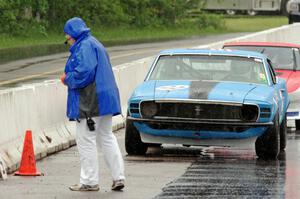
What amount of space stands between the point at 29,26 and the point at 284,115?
28450 millimetres

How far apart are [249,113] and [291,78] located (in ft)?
16.9

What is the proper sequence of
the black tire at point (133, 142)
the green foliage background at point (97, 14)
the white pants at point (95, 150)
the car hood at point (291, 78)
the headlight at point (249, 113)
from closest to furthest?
the white pants at point (95, 150) → the headlight at point (249, 113) → the black tire at point (133, 142) → the car hood at point (291, 78) → the green foliage background at point (97, 14)

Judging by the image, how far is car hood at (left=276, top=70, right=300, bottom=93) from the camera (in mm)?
17828

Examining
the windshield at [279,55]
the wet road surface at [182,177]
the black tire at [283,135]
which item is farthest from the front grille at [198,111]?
Answer: the windshield at [279,55]

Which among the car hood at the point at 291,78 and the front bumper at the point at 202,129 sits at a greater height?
the front bumper at the point at 202,129

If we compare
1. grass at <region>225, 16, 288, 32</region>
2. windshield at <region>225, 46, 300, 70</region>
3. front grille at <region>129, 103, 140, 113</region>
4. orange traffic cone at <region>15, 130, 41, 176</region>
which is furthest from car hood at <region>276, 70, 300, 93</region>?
grass at <region>225, 16, 288, 32</region>

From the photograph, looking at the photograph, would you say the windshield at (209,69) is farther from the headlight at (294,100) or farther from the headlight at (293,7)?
the headlight at (293,7)

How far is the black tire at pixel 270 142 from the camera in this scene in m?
13.5

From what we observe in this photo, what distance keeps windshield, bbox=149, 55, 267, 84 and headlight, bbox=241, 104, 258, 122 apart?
4.01ft

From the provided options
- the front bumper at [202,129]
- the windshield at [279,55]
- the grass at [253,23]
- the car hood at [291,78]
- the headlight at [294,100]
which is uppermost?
the front bumper at [202,129]

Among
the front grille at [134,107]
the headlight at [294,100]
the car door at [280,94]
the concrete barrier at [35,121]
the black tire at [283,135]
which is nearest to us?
the concrete barrier at [35,121]

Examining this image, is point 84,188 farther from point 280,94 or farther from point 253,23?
point 253,23

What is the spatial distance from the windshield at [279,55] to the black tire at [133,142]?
5639mm

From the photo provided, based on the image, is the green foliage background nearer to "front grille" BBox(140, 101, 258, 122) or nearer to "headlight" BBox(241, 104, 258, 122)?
"front grille" BBox(140, 101, 258, 122)
